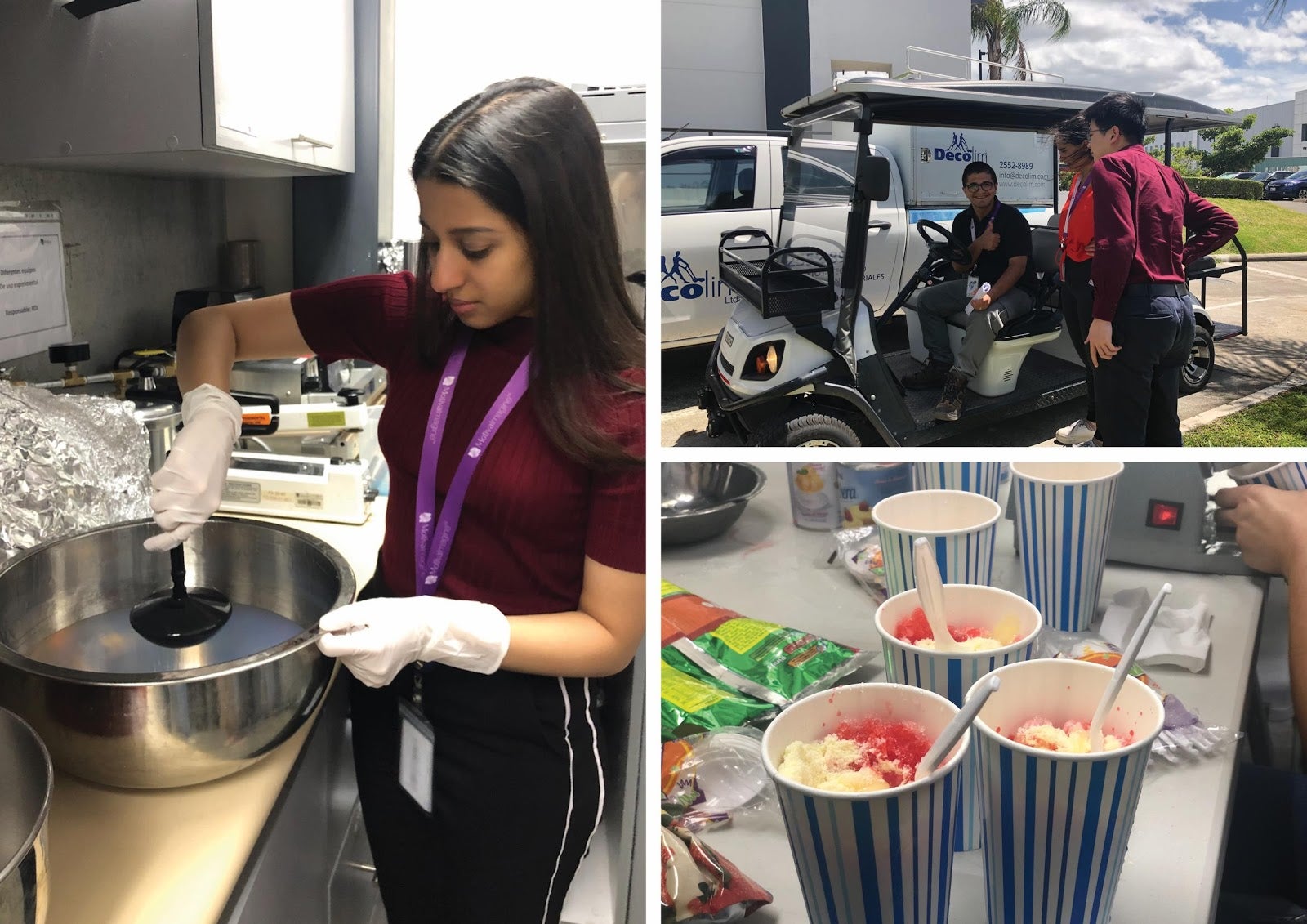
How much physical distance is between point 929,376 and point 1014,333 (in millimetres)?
112

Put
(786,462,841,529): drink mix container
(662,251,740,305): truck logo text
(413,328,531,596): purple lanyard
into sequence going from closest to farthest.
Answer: (786,462,841,529): drink mix container → (413,328,531,596): purple lanyard → (662,251,740,305): truck logo text

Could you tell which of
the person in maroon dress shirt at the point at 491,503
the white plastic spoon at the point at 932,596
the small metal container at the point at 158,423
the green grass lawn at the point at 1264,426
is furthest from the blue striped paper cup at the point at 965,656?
the small metal container at the point at 158,423

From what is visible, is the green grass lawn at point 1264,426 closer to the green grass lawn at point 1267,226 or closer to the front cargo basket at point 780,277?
the green grass lawn at point 1267,226

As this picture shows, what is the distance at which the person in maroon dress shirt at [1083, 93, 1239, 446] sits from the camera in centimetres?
78

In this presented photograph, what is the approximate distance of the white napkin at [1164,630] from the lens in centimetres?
44

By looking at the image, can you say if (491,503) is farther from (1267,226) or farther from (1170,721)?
(1267,226)

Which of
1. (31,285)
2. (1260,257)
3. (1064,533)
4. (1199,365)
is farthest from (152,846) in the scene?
(1260,257)

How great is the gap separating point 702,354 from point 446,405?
46cm

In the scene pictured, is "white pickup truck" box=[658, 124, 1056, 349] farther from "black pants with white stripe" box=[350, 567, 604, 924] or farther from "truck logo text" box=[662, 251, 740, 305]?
"black pants with white stripe" box=[350, 567, 604, 924]

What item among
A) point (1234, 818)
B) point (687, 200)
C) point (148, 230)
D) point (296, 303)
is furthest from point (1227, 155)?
point (148, 230)

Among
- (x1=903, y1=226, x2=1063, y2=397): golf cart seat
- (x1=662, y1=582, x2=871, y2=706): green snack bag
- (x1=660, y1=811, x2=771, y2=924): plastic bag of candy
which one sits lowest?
(x1=660, y1=811, x2=771, y2=924): plastic bag of candy

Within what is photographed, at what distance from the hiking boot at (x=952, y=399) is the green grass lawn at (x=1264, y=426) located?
261 millimetres

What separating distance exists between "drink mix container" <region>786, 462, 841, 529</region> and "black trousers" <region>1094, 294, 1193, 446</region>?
492mm

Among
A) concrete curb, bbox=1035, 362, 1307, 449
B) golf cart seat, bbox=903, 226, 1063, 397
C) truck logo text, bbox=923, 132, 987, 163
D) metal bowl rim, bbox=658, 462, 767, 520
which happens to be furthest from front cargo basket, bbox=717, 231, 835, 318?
metal bowl rim, bbox=658, 462, 767, 520
